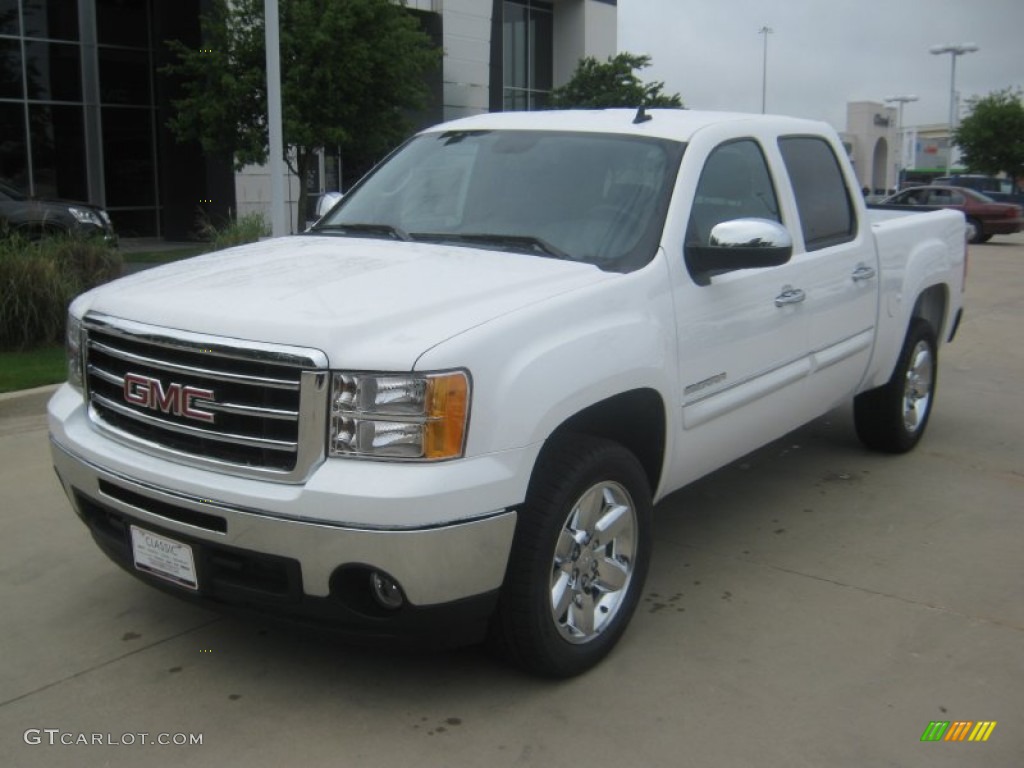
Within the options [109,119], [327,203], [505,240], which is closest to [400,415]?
[505,240]

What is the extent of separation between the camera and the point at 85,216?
570 inches

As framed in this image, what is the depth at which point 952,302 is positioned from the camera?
6.93m

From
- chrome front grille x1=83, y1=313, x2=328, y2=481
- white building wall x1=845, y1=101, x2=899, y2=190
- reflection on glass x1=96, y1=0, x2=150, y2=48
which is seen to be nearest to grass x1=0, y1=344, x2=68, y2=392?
chrome front grille x1=83, y1=313, x2=328, y2=481

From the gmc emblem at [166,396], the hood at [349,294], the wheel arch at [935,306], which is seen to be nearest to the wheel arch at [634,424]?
the hood at [349,294]

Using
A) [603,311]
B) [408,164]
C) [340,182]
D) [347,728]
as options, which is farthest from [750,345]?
[340,182]

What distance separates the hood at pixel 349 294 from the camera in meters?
3.17

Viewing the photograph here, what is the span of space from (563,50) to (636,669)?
33.0m

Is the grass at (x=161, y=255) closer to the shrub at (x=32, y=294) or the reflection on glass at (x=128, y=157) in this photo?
the reflection on glass at (x=128, y=157)

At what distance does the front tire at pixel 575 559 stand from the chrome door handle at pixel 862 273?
7.09 ft

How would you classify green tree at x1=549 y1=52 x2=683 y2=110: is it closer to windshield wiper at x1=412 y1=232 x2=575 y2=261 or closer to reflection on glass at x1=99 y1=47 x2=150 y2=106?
reflection on glass at x1=99 y1=47 x2=150 y2=106

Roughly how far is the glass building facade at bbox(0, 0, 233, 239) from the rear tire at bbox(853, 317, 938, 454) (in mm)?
19403

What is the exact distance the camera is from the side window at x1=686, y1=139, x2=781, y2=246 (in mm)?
4414

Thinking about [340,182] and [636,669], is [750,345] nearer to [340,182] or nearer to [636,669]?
[636,669]

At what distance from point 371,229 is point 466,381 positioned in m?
1.67
